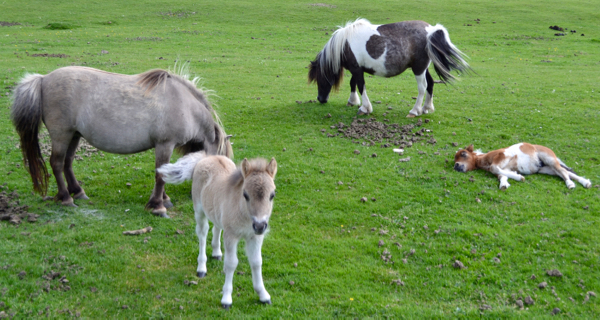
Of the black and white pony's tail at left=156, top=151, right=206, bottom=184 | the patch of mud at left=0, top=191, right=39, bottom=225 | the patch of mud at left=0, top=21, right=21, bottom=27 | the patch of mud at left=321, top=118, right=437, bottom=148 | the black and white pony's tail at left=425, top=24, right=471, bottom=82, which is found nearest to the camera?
the black and white pony's tail at left=156, top=151, right=206, bottom=184

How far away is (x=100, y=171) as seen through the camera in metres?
9.05

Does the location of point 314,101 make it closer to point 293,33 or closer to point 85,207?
point 85,207

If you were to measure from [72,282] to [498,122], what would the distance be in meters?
11.2

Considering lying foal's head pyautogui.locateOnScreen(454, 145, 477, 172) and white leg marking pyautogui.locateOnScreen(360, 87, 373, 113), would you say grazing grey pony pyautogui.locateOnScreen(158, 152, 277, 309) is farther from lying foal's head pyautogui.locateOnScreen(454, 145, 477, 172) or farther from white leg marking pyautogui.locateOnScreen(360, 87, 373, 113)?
white leg marking pyautogui.locateOnScreen(360, 87, 373, 113)

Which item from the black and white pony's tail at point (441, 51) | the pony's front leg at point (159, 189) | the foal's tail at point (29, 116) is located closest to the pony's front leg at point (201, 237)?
the pony's front leg at point (159, 189)

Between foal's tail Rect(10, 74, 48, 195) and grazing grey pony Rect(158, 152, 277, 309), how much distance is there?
9.21 feet

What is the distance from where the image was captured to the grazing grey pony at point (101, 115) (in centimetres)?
703

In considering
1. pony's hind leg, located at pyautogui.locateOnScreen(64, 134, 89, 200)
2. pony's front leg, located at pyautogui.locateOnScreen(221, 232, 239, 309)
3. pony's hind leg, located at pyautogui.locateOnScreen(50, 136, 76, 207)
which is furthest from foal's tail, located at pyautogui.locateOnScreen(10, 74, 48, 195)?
pony's front leg, located at pyautogui.locateOnScreen(221, 232, 239, 309)

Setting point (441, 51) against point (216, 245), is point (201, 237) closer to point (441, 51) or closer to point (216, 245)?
point (216, 245)

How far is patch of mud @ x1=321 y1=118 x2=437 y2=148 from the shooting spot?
10.7 meters

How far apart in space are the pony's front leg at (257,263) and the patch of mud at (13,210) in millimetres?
4136

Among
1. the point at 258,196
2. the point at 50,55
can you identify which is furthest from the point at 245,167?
the point at 50,55

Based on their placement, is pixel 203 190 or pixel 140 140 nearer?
pixel 203 190

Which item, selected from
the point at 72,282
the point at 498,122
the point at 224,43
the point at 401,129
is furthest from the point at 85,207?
the point at 224,43
